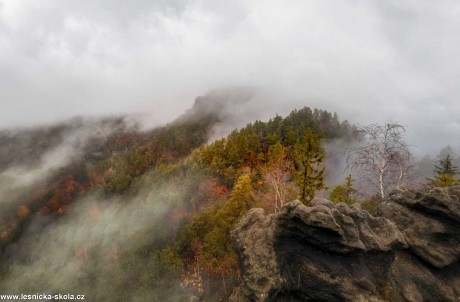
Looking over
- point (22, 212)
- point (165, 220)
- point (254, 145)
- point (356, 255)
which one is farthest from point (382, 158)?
point (22, 212)

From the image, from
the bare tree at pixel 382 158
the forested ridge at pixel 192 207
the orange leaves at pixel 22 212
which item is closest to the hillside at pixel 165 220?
the forested ridge at pixel 192 207

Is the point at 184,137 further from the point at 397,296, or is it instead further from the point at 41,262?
the point at 397,296

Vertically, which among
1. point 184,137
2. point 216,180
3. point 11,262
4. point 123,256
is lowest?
point 11,262

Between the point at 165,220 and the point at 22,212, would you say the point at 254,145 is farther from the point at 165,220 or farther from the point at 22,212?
the point at 22,212

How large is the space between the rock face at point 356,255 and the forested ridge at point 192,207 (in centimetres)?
1261

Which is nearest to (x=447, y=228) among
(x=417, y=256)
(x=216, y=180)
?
(x=417, y=256)

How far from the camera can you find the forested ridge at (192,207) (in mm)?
48469

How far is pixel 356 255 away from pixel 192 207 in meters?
69.3

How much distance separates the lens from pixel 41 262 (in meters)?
132

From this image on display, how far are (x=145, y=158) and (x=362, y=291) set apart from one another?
6295 inches

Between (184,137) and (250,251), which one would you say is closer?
(250,251)

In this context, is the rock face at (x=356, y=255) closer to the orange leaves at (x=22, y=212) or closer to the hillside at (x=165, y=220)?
the hillside at (x=165, y=220)

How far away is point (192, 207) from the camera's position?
84.6 m

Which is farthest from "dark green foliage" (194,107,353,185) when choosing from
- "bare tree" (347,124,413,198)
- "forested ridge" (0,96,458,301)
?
"bare tree" (347,124,413,198)
